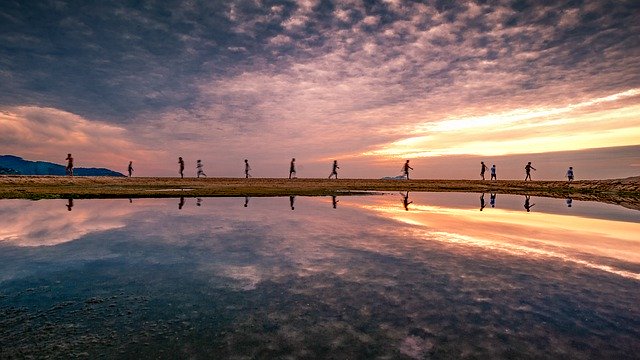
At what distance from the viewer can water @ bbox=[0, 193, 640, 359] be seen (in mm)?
6047

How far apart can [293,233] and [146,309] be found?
358 inches

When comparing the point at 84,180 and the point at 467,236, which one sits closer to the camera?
the point at 467,236

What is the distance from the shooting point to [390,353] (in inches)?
227

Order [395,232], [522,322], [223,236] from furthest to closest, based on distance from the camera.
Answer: [395,232], [223,236], [522,322]

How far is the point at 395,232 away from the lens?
16922 millimetres

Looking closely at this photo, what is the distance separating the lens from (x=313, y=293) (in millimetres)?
8547

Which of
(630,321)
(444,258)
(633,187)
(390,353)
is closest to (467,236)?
(444,258)

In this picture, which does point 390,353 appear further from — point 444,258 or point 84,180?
point 84,180

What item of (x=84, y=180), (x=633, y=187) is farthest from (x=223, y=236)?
(x=633, y=187)

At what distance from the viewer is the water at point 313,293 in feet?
19.8

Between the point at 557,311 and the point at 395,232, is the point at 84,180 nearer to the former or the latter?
the point at 395,232

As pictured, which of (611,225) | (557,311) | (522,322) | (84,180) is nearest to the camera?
(522,322)

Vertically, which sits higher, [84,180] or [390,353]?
[84,180]

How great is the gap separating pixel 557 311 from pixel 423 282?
9.79ft
